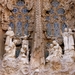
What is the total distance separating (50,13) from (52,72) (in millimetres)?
2685

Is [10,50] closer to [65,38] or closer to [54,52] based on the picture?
[54,52]

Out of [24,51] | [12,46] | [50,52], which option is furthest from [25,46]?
[50,52]

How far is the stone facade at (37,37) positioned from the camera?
8.15 metres

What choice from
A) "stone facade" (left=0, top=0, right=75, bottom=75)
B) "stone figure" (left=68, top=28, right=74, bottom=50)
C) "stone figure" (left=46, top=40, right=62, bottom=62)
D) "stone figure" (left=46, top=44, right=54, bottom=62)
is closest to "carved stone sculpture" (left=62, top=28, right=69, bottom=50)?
"stone facade" (left=0, top=0, right=75, bottom=75)

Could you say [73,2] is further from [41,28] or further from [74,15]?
[41,28]

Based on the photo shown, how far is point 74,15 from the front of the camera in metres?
9.48

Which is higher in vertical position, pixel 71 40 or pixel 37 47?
pixel 71 40

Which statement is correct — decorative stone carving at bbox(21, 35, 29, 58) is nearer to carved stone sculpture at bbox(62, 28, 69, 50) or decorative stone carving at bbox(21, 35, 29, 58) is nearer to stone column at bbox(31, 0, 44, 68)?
stone column at bbox(31, 0, 44, 68)

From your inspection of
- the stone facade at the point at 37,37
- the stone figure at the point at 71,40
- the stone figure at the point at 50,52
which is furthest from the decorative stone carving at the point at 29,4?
the stone figure at the point at 50,52

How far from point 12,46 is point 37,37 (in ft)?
2.72

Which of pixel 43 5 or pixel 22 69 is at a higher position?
pixel 43 5

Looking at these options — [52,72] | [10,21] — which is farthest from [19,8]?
[52,72]

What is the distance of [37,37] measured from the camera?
854 cm

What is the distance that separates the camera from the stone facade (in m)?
8.15
